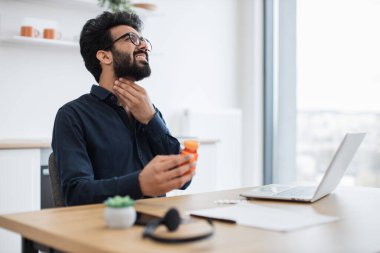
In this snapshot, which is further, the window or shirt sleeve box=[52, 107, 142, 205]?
the window

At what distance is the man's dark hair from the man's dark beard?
0.07m

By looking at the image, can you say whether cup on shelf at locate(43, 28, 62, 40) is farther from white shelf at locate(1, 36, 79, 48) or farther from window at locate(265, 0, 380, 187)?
window at locate(265, 0, 380, 187)

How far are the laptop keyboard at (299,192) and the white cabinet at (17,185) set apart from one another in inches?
60.7

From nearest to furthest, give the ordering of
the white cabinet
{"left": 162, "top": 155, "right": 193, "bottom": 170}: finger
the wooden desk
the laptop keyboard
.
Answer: the wooden desk, {"left": 162, "top": 155, "right": 193, "bottom": 170}: finger, the laptop keyboard, the white cabinet

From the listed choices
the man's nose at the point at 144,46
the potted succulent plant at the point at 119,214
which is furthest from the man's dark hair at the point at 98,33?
the potted succulent plant at the point at 119,214

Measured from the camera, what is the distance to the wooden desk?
95 centimetres

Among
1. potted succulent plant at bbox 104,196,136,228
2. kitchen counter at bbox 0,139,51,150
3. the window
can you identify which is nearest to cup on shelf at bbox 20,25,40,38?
kitchen counter at bbox 0,139,51,150

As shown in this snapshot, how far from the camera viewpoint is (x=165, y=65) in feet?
13.5

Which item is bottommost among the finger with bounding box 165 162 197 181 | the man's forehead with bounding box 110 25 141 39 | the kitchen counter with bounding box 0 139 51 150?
the kitchen counter with bounding box 0 139 51 150

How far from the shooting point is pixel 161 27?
409 centimetres

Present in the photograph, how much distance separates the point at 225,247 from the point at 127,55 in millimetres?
1229

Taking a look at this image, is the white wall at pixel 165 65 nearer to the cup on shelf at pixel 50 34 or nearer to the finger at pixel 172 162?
the cup on shelf at pixel 50 34

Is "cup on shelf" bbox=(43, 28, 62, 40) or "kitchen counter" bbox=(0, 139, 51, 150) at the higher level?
"cup on shelf" bbox=(43, 28, 62, 40)

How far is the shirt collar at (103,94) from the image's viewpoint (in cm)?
195
